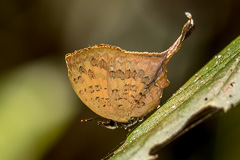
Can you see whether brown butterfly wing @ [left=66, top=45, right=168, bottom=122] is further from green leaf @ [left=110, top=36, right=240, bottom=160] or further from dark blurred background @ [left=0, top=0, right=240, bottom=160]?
dark blurred background @ [left=0, top=0, right=240, bottom=160]

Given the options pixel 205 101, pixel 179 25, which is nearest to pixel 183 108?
pixel 205 101

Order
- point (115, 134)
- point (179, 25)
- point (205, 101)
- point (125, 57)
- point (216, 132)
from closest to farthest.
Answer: point (205, 101)
point (125, 57)
point (216, 132)
point (115, 134)
point (179, 25)

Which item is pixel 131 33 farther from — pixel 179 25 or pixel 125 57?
pixel 125 57

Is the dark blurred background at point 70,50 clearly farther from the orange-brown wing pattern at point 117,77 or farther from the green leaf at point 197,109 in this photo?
the green leaf at point 197,109

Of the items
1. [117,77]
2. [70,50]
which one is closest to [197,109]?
[117,77]

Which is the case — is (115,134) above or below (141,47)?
below

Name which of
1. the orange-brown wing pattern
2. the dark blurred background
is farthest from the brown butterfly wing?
the dark blurred background

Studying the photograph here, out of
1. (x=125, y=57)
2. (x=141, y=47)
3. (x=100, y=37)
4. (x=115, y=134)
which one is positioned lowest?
(x=115, y=134)

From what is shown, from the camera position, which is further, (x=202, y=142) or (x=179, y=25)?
(x=179, y=25)
